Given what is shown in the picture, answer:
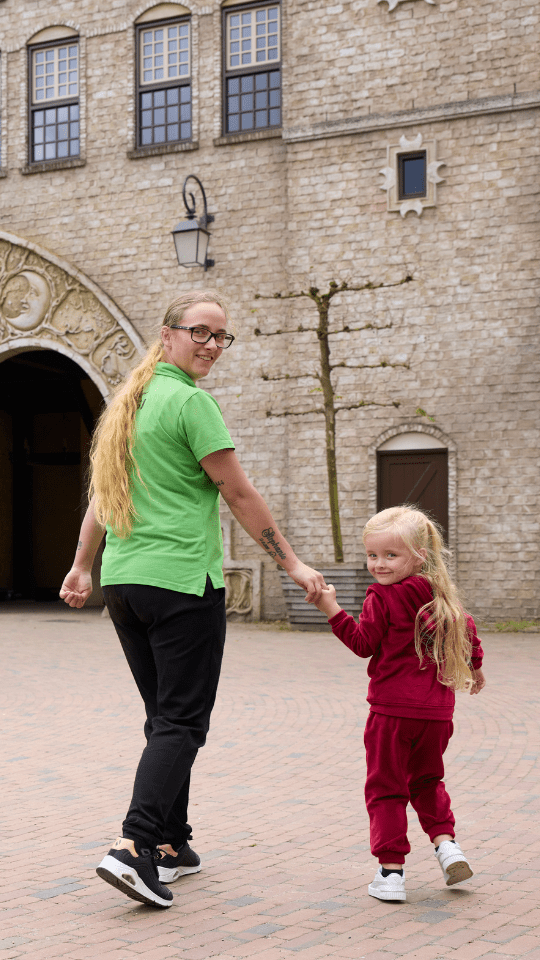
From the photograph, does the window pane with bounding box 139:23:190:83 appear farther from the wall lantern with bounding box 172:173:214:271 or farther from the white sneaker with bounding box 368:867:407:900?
the white sneaker with bounding box 368:867:407:900

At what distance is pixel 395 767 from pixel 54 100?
1575 cm

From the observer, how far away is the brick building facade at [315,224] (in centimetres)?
1398

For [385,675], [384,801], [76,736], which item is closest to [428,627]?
[385,675]

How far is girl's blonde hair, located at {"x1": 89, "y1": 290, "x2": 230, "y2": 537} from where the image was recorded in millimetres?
3518

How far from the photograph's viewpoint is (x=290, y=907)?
3.44m

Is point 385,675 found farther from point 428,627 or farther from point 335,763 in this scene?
point 335,763

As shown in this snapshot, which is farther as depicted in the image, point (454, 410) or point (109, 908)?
point (454, 410)

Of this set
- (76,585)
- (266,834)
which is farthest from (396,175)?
(76,585)

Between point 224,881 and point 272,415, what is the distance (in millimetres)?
11269

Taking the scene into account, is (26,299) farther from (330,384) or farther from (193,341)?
(193,341)

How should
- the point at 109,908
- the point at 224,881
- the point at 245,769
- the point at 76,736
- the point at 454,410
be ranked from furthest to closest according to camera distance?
the point at 454,410 → the point at 76,736 → the point at 245,769 → the point at 224,881 → the point at 109,908

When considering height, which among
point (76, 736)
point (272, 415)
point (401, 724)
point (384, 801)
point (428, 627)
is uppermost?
point (272, 415)

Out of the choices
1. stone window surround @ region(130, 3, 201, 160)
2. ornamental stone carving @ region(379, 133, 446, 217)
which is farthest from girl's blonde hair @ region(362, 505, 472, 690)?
stone window surround @ region(130, 3, 201, 160)

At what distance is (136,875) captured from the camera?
3248 mm
